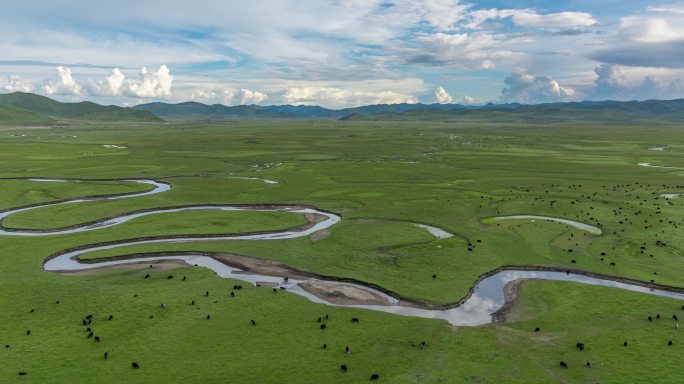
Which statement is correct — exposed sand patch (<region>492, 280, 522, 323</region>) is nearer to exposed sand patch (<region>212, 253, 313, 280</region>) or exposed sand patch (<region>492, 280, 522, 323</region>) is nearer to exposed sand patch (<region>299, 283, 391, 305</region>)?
exposed sand patch (<region>299, 283, 391, 305</region>)

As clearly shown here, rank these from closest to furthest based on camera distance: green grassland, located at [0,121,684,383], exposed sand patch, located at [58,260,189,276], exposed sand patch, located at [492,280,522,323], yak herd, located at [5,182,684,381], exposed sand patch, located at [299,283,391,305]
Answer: green grassland, located at [0,121,684,383] → yak herd, located at [5,182,684,381] → exposed sand patch, located at [492,280,522,323] → exposed sand patch, located at [299,283,391,305] → exposed sand patch, located at [58,260,189,276]

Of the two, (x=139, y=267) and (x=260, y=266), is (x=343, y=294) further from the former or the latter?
(x=139, y=267)

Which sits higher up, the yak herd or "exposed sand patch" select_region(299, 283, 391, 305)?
the yak herd

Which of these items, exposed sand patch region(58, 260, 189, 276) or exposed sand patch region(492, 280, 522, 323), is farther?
exposed sand patch region(58, 260, 189, 276)

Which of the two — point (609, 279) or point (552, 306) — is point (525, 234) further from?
point (552, 306)

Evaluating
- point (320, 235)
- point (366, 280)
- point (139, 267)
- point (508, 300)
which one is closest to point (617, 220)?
point (508, 300)

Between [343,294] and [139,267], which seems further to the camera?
[139,267]

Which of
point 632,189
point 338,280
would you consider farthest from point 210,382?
point 632,189

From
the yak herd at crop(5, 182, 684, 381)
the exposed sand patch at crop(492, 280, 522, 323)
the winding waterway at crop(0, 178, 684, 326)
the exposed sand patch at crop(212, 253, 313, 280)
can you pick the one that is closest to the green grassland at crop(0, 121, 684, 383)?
the yak herd at crop(5, 182, 684, 381)
